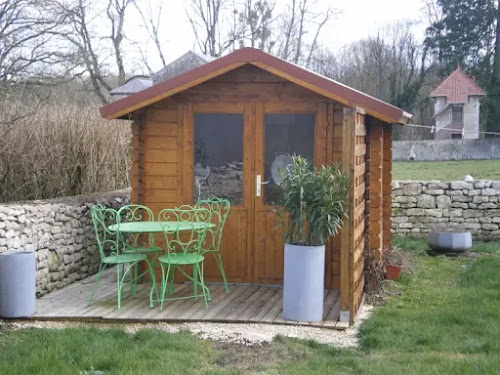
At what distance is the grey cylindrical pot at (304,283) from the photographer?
616 cm

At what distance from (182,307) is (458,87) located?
115 feet

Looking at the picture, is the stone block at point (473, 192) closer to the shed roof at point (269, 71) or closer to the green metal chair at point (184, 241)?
the shed roof at point (269, 71)

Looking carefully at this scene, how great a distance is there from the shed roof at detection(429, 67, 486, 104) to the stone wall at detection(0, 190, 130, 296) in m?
32.9

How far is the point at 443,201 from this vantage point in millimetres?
11852

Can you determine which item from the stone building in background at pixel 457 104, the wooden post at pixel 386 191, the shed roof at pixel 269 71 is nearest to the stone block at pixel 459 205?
the wooden post at pixel 386 191

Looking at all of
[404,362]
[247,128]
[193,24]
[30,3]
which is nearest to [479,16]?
[193,24]

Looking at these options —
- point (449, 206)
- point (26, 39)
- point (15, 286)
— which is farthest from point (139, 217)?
point (26, 39)

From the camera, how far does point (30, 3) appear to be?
47.4ft

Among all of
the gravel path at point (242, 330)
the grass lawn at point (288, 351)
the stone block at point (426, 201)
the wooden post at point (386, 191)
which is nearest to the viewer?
the grass lawn at point (288, 351)

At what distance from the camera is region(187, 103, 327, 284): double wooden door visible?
7.45m

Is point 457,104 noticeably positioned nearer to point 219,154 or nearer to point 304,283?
point 219,154

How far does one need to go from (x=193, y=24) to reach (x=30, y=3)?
15239 mm

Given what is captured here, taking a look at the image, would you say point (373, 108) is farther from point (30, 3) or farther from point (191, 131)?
point (30, 3)

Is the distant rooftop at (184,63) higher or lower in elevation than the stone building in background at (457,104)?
lower
